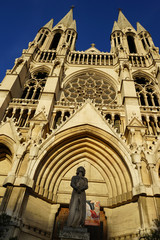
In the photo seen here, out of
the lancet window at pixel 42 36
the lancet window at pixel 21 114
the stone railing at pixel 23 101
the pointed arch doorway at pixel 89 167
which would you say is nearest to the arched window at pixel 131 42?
the lancet window at pixel 42 36

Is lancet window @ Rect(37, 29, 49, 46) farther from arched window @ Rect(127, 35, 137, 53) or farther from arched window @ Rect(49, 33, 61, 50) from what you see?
arched window @ Rect(127, 35, 137, 53)

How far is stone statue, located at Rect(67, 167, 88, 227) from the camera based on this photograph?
5273 millimetres

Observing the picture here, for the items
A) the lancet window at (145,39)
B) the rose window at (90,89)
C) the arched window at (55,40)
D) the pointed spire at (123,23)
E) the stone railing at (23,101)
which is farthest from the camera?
the pointed spire at (123,23)

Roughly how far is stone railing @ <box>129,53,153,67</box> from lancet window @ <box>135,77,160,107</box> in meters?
2.37

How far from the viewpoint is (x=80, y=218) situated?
17.4ft

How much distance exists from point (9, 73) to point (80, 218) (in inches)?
516

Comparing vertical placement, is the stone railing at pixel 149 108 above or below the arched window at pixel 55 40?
below

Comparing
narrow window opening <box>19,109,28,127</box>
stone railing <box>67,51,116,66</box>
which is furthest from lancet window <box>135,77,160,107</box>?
narrow window opening <box>19,109,28,127</box>

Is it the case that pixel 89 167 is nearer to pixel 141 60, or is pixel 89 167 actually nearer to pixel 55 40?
pixel 141 60

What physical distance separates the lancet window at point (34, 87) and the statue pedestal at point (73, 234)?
11469mm

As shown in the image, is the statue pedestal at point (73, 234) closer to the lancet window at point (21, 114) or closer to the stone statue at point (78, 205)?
the stone statue at point (78, 205)

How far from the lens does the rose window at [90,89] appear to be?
15234mm

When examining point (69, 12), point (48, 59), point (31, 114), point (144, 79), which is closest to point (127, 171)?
point (31, 114)

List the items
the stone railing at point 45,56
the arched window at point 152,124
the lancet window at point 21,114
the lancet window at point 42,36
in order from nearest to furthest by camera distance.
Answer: the arched window at point 152,124, the lancet window at point 21,114, the stone railing at point 45,56, the lancet window at point 42,36
